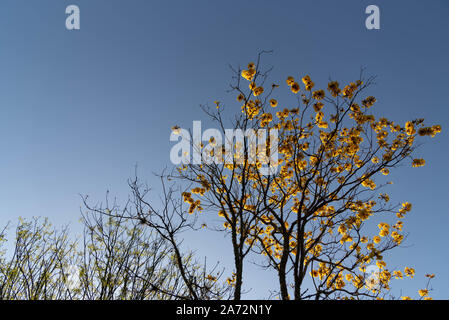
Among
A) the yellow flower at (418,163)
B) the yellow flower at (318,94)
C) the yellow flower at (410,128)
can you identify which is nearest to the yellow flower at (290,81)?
the yellow flower at (318,94)

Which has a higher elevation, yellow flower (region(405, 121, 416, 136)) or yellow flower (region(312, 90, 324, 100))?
yellow flower (region(312, 90, 324, 100))

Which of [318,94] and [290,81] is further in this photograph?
[290,81]

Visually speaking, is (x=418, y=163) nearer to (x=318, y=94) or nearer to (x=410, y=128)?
(x=410, y=128)

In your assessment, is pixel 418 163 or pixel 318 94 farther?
pixel 418 163

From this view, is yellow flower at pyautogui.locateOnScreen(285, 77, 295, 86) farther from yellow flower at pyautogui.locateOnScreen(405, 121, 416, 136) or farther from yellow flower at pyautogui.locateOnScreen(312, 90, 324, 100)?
yellow flower at pyautogui.locateOnScreen(405, 121, 416, 136)

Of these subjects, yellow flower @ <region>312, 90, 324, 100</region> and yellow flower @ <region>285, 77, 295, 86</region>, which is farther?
yellow flower @ <region>285, 77, 295, 86</region>

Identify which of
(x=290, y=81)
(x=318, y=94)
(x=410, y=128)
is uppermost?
(x=290, y=81)

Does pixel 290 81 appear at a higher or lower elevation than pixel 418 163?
higher

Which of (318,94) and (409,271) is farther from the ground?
(318,94)

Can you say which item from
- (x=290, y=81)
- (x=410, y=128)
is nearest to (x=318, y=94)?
(x=290, y=81)

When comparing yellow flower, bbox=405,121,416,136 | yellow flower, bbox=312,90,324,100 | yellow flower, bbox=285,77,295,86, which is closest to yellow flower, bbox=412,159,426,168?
yellow flower, bbox=405,121,416,136

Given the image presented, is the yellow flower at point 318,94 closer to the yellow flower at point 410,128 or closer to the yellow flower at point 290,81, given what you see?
the yellow flower at point 290,81
